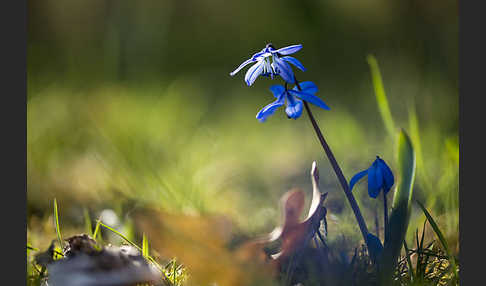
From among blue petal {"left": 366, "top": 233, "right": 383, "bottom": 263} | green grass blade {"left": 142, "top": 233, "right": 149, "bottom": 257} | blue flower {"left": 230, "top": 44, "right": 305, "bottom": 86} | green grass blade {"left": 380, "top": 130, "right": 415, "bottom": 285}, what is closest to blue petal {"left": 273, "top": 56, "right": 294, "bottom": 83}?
blue flower {"left": 230, "top": 44, "right": 305, "bottom": 86}

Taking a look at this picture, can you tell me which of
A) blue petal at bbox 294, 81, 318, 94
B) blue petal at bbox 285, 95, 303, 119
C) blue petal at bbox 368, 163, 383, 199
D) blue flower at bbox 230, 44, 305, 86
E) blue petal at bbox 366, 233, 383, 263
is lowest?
blue petal at bbox 366, 233, 383, 263

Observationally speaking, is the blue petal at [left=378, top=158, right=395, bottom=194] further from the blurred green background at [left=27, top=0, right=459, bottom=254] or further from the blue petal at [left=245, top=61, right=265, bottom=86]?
the blue petal at [left=245, top=61, right=265, bottom=86]

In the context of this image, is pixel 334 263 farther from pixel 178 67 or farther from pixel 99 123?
pixel 178 67

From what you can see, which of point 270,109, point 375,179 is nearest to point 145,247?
point 270,109

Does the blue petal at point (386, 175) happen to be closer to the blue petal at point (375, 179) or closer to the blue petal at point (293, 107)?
the blue petal at point (375, 179)

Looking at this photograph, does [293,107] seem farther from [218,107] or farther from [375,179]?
[218,107]

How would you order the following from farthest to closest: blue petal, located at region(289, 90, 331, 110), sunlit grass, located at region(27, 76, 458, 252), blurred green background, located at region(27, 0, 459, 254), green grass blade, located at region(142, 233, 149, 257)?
blurred green background, located at region(27, 0, 459, 254) → sunlit grass, located at region(27, 76, 458, 252) → green grass blade, located at region(142, 233, 149, 257) → blue petal, located at region(289, 90, 331, 110)
